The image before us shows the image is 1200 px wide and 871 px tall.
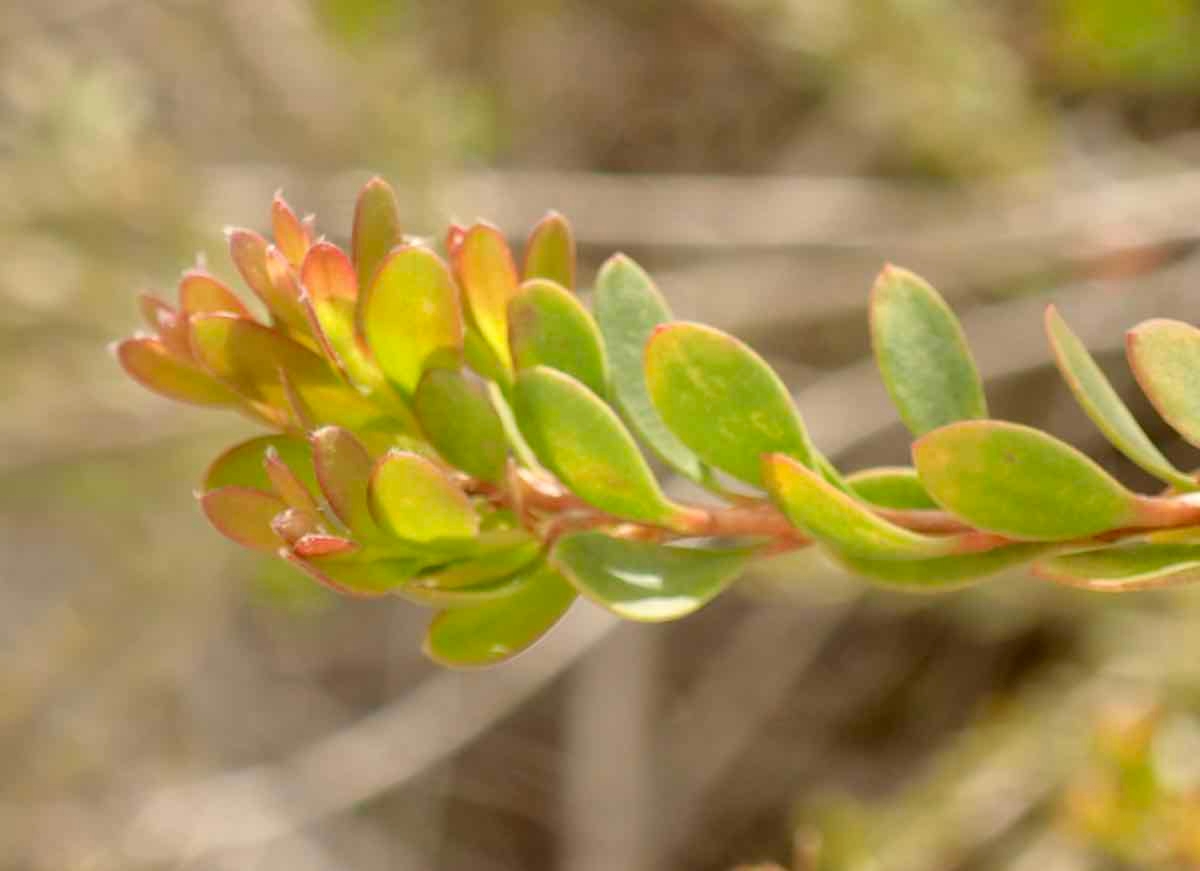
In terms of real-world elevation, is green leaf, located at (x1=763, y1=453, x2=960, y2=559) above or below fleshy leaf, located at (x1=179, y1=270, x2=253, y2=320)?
below

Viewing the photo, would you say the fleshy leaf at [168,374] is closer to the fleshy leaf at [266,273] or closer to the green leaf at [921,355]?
the fleshy leaf at [266,273]

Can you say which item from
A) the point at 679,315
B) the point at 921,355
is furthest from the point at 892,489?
the point at 679,315

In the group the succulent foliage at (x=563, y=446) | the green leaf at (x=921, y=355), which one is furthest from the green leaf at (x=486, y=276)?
the green leaf at (x=921, y=355)

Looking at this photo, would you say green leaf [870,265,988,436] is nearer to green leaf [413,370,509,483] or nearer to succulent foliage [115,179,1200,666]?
succulent foliage [115,179,1200,666]

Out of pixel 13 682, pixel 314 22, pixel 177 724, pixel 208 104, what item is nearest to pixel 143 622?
pixel 13 682

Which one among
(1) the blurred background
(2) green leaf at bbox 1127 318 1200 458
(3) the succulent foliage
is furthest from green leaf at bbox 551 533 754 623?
(1) the blurred background

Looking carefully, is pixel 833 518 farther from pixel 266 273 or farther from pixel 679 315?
pixel 679 315
